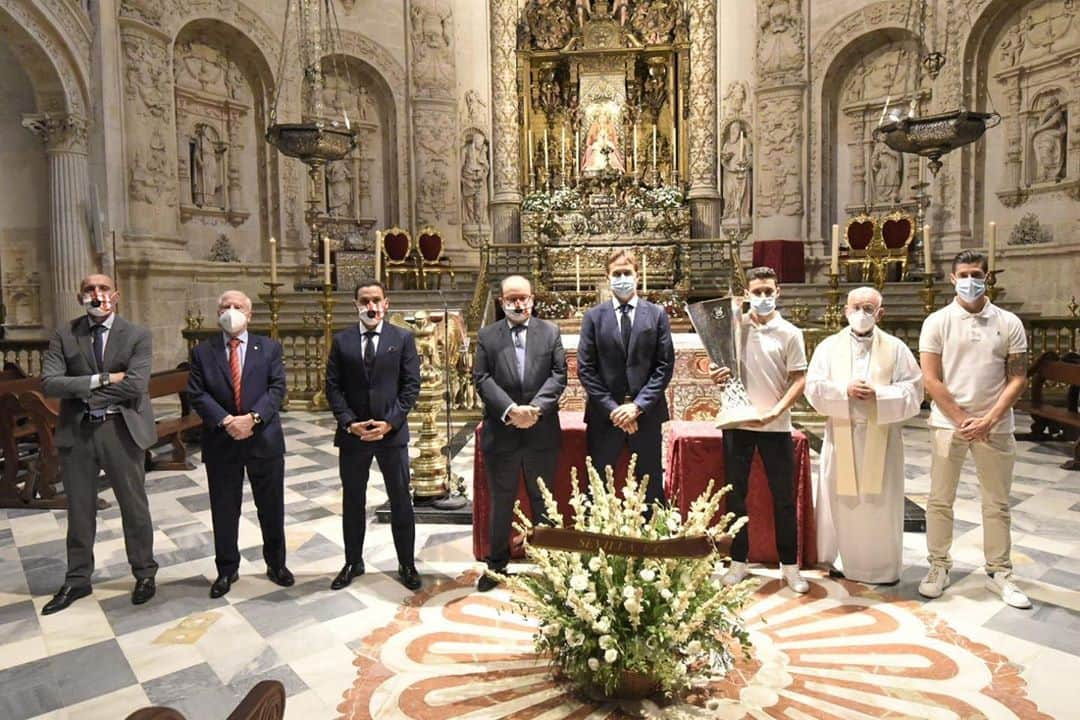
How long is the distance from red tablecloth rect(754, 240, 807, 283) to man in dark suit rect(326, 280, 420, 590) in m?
11.9

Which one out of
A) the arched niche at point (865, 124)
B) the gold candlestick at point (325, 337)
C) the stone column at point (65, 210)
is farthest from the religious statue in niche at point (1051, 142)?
the stone column at point (65, 210)

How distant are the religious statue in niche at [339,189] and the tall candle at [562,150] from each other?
479cm

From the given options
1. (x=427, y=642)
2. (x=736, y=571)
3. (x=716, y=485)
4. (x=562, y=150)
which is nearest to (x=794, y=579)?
(x=736, y=571)

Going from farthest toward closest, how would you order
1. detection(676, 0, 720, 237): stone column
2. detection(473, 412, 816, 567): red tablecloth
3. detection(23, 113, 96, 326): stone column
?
detection(676, 0, 720, 237): stone column → detection(23, 113, 96, 326): stone column → detection(473, 412, 816, 567): red tablecloth

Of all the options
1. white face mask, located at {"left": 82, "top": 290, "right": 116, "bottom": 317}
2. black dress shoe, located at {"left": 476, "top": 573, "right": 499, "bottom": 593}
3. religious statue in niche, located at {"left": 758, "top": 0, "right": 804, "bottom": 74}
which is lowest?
black dress shoe, located at {"left": 476, "top": 573, "right": 499, "bottom": 593}

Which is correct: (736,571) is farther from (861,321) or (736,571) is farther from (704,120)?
(704,120)

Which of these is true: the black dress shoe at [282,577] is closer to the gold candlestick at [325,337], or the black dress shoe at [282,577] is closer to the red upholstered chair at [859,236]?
the gold candlestick at [325,337]

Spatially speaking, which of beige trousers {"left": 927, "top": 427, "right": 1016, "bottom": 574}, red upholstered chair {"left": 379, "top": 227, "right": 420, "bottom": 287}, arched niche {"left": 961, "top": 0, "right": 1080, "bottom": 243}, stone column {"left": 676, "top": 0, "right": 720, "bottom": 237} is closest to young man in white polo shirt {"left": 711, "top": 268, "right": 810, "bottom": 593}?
beige trousers {"left": 927, "top": 427, "right": 1016, "bottom": 574}

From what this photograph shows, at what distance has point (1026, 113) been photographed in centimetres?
1294

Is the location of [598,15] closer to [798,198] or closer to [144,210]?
[798,198]

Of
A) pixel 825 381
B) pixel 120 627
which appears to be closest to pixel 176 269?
pixel 120 627

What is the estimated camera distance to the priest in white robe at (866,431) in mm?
4254

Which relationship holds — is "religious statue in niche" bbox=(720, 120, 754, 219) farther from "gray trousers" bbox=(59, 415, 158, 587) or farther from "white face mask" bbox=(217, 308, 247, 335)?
"gray trousers" bbox=(59, 415, 158, 587)

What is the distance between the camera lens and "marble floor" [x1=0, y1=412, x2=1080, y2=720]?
10.3 feet
